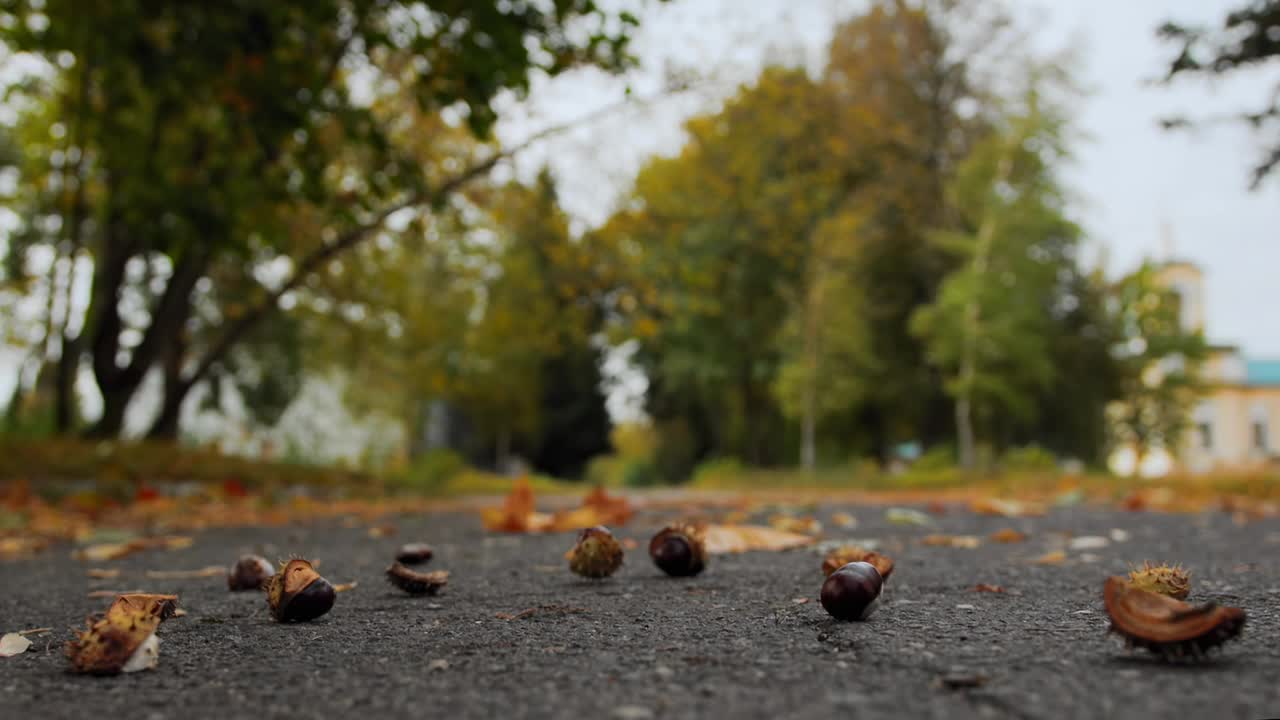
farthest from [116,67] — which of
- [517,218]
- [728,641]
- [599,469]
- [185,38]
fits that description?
[599,469]

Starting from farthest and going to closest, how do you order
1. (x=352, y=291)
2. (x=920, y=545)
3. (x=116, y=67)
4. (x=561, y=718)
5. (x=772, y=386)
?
1. (x=772, y=386)
2. (x=352, y=291)
3. (x=116, y=67)
4. (x=920, y=545)
5. (x=561, y=718)

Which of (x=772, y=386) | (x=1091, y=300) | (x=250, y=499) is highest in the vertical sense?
(x=1091, y=300)

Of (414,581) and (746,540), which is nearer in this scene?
(414,581)

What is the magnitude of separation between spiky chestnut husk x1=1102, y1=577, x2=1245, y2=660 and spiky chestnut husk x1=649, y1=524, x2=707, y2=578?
1232 mm

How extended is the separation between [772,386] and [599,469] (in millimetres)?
9067

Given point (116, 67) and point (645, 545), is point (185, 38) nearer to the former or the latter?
point (116, 67)

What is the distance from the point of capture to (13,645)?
1.66 m

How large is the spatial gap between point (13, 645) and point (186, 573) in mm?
1343

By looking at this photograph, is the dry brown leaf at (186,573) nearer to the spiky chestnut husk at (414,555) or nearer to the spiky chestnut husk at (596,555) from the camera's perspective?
the spiky chestnut husk at (414,555)

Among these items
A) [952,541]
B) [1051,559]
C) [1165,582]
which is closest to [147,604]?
[1165,582]

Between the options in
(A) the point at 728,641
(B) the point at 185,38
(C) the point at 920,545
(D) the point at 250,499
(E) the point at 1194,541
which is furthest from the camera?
(D) the point at 250,499

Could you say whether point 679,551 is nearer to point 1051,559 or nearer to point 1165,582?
point 1165,582

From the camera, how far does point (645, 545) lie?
11.6ft

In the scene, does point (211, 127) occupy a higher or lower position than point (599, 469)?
higher
